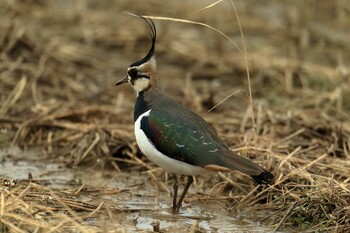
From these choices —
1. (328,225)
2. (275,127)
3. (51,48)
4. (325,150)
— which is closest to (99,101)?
(51,48)

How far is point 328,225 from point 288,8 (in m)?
7.28

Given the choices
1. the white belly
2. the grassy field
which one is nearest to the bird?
the white belly

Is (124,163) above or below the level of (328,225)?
below

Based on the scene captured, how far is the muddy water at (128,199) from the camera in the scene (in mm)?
6254

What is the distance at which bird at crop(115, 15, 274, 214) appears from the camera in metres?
6.25

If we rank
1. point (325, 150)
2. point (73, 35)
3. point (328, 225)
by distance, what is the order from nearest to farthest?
1. point (328, 225)
2. point (325, 150)
3. point (73, 35)

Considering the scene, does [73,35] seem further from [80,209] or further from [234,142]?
[80,209]

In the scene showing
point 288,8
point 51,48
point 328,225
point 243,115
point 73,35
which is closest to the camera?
point 328,225

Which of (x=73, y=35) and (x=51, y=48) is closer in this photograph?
(x=51, y=48)

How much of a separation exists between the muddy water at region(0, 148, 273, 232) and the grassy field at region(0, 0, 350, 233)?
0.06ft

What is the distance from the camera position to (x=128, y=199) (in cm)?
695

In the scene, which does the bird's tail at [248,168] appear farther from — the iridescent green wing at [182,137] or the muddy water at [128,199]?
the muddy water at [128,199]

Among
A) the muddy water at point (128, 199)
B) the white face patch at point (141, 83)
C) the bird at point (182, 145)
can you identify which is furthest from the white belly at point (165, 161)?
the white face patch at point (141, 83)

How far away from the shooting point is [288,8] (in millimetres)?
13031
